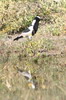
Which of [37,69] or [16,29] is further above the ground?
[37,69]

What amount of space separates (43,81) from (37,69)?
1.06m

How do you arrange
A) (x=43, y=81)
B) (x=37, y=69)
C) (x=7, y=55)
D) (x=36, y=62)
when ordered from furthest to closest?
(x=7, y=55) < (x=36, y=62) < (x=37, y=69) < (x=43, y=81)

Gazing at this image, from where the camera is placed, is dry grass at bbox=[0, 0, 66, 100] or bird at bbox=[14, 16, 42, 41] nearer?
dry grass at bbox=[0, 0, 66, 100]

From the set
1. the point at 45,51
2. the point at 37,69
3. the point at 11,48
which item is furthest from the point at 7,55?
the point at 37,69

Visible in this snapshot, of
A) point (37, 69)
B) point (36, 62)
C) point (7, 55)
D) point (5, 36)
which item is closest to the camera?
point (37, 69)

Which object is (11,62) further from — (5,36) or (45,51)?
(5,36)

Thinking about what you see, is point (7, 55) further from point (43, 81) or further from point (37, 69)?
point (43, 81)

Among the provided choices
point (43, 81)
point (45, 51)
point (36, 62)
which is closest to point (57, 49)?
point (45, 51)

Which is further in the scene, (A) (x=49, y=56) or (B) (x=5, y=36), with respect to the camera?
(B) (x=5, y=36)

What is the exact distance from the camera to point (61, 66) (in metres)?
8.73

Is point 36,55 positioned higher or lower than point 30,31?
higher

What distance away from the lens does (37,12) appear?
1249 cm

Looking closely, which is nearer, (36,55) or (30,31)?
(36,55)

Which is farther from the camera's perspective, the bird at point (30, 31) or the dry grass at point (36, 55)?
the bird at point (30, 31)
